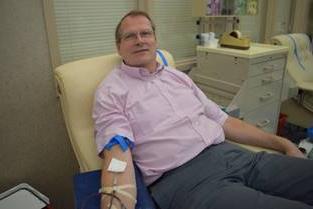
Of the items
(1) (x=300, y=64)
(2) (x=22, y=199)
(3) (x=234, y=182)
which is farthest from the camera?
(1) (x=300, y=64)

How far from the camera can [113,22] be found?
1925 mm

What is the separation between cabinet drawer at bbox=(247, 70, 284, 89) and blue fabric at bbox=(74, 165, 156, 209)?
1.16 m

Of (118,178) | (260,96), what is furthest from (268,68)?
(118,178)

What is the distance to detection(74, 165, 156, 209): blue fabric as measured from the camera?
1.01m

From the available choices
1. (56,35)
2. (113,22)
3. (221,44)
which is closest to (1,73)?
(56,35)

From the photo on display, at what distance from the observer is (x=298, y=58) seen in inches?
110

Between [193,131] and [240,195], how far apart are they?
36 cm

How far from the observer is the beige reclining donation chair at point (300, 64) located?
2.64m

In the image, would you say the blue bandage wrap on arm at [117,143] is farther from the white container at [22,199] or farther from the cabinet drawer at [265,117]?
the cabinet drawer at [265,117]

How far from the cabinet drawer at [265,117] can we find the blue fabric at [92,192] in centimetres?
118

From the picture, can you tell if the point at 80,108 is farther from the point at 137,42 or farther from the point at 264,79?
the point at 264,79

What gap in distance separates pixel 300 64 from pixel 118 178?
241 centimetres

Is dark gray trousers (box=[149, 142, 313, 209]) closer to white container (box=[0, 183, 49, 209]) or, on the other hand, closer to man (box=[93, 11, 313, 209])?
man (box=[93, 11, 313, 209])

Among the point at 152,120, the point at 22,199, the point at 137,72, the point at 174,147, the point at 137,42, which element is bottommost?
the point at 22,199
